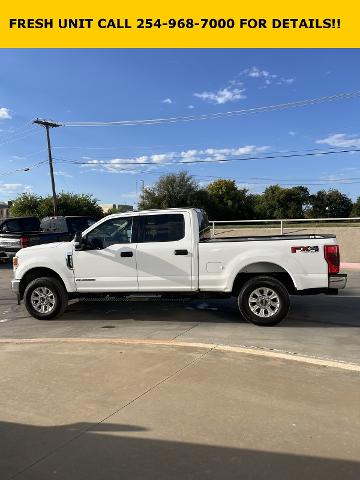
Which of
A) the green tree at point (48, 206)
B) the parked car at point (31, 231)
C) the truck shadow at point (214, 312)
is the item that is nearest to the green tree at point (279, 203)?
the green tree at point (48, 206)

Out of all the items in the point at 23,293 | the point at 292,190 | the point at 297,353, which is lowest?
the point at 297,353

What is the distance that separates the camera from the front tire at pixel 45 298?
784cm

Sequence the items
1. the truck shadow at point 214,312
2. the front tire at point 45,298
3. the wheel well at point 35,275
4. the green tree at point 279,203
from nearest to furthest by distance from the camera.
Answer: the truck shadow at point 214,312, the front tire at point 45,298, the wheel well at point 35,275, the green tree at point 279,203

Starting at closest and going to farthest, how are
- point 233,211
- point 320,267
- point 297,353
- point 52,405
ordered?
point 52,405
point 297,353
point 320,267
point 233,211

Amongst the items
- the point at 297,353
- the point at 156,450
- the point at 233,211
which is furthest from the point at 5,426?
the point at 233,211

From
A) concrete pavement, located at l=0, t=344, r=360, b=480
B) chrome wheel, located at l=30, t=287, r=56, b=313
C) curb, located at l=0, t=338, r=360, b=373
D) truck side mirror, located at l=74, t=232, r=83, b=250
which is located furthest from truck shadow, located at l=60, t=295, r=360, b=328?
concrete pavement, located at l=0, t=344, r=360, b=480

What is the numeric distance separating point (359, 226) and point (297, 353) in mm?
13281

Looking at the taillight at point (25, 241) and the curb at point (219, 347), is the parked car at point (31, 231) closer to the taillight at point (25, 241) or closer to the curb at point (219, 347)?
the taillight at point (25, 241)

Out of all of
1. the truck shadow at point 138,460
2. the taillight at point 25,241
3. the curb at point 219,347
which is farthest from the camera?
the taillight at point 25,241

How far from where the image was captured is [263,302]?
7.15 m

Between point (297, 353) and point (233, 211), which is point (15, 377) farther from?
point (233, 211)

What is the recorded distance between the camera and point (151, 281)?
7531 mm

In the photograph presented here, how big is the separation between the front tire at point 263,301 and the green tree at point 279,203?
318ft

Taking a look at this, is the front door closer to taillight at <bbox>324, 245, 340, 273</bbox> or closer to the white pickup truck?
the white pickup truck
